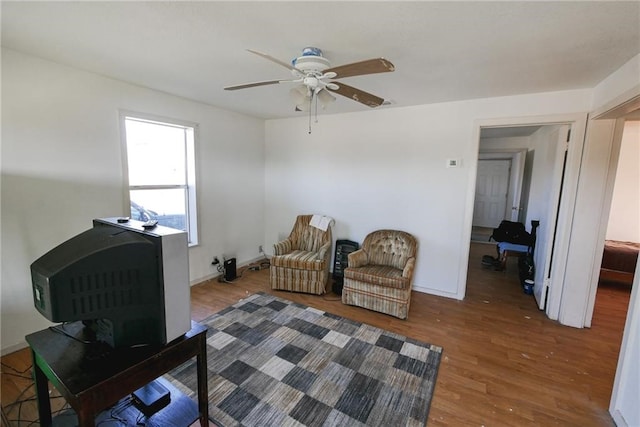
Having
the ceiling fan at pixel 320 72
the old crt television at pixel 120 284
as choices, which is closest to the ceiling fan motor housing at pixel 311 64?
the ceiling fan at pixel 320 72

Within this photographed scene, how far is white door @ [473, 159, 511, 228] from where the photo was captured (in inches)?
275

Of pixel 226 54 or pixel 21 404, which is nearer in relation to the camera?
pixel 21 404

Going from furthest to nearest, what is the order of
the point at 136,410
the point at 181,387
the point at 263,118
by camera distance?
the point at 263,118 < the point at 181,387 < the point at 136,410

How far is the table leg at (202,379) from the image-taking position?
1.42 meters

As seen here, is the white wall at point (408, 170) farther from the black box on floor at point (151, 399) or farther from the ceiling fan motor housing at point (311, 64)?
the black box on floor at point (151, 399)

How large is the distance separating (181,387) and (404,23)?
278cm

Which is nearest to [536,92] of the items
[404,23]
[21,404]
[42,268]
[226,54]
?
[404,23]

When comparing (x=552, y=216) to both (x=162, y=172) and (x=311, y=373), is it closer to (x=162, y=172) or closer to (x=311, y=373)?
(x=311, y=373)

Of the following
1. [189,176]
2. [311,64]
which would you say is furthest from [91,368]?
[189,176]

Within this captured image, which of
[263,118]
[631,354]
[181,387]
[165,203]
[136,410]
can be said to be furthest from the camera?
[263,118]

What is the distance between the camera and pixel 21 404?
1.79 meters

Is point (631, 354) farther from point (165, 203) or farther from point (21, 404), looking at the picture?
point (165, 203)

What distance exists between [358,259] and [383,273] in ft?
1.22

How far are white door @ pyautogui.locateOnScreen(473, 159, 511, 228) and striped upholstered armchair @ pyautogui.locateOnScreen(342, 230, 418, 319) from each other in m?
4.70
